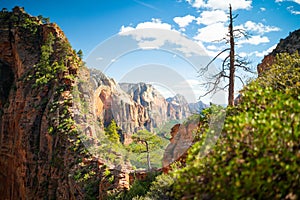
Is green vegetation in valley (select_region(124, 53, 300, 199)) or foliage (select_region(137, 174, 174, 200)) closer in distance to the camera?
green vegetation in valley (select_region(124, 53, 300, 199))

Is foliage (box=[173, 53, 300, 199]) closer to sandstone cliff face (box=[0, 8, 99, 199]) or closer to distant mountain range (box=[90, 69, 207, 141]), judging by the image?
sandstone cliff face (box=[0, 8, 99, 199])

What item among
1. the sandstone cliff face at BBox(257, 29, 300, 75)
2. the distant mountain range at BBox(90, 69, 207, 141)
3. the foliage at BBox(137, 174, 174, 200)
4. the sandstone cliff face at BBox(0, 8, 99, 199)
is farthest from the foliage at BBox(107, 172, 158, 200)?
the distant mountain range at BBox(90, 69, 207, 141)

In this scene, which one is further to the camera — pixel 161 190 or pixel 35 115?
pixel 35 115

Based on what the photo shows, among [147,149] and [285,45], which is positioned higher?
[285,45]

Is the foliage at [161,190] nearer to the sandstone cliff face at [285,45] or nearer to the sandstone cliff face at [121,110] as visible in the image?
the sandstone cliff face at [285,45]

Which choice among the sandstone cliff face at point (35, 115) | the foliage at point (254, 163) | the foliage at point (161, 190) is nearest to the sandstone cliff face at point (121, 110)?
the sandstone cliff face at point (35, 115)

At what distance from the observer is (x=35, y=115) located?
2153cm

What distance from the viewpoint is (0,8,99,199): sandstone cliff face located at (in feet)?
58.9

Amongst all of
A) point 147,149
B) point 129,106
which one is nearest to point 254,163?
point 147,149

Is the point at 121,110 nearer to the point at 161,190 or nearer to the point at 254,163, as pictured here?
the point at 161,190

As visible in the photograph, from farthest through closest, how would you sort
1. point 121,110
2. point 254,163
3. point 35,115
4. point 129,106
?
point 129,106
point 121,110
point 35,115
point 254,163

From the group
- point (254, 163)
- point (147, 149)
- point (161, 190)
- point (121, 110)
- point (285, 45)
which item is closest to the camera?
point (254, 163)

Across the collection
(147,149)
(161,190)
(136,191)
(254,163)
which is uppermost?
(254,163)

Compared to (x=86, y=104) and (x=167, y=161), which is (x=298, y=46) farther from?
(x=86, y=104)
